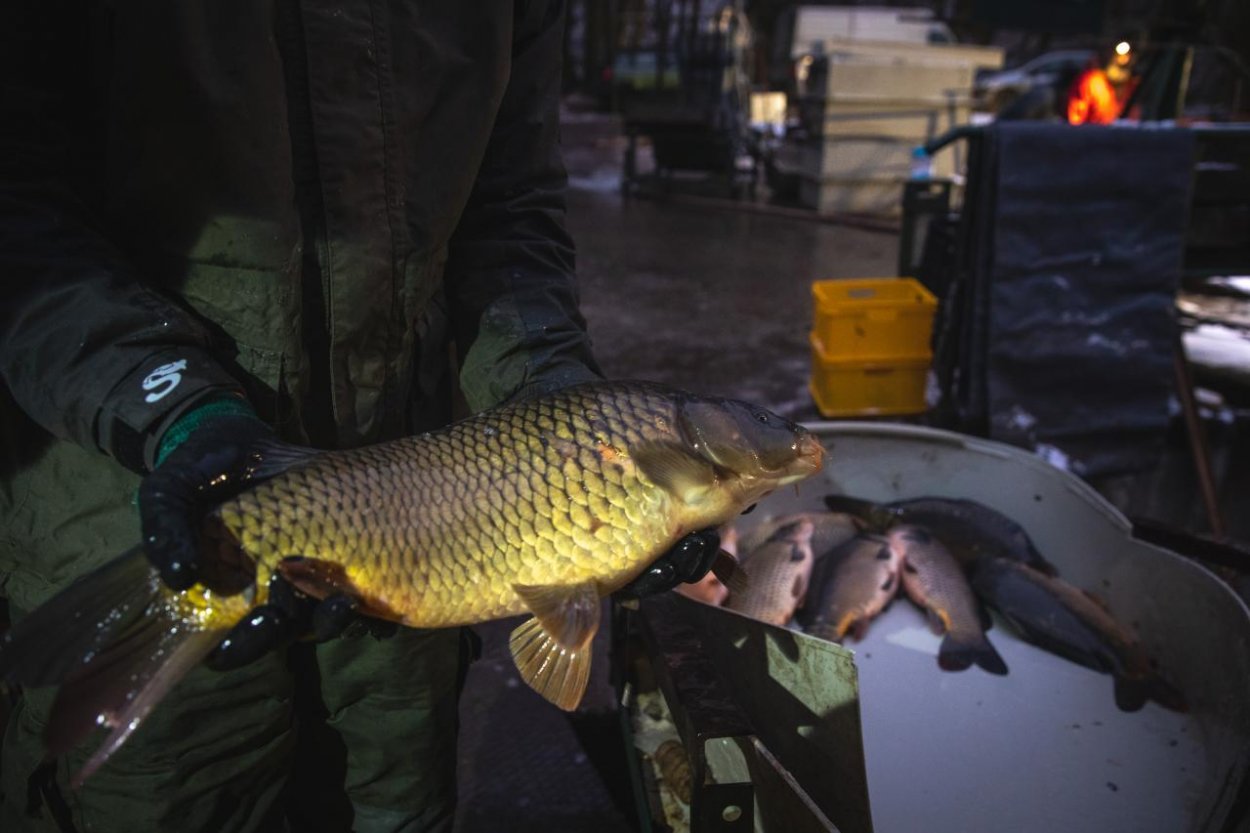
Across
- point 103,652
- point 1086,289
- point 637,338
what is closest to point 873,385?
point 1086,289

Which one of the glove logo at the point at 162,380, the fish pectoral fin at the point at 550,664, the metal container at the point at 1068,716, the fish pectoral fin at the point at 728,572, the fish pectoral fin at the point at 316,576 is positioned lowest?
the metal container at the point at 1068,716

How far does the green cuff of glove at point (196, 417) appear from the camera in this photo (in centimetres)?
127

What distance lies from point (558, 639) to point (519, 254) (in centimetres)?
85

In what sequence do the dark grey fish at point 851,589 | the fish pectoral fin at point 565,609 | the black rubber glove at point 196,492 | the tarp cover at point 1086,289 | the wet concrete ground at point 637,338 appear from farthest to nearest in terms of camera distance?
the tarp cover at point 1086,289 < the dark grey fish at point 851,589 < the wet concrete ground at point 637,338 < the fish pectoral fin at point 565,609 < the black rubber glove at point 196,492

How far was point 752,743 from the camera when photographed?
5.04 feet

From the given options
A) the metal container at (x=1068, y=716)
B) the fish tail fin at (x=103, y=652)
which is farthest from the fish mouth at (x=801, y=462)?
the metal container at (x=1068, y=716)

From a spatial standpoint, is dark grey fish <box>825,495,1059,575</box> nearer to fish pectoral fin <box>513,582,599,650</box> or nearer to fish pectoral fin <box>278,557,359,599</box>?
fish pectoral fin <box>513,582,599,650</box>

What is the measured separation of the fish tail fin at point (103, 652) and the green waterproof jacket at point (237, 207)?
19cm

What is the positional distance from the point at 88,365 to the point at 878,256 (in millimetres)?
7351

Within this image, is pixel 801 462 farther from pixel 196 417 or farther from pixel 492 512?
pixel 196 417

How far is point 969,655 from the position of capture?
2596 mm

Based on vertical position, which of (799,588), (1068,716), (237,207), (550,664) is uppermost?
(237,207)

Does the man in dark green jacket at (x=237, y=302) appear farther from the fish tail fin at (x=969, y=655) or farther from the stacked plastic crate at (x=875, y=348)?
the stacked plastic crate at (x=875, y=348)

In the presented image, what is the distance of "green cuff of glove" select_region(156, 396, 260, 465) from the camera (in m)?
1.27
